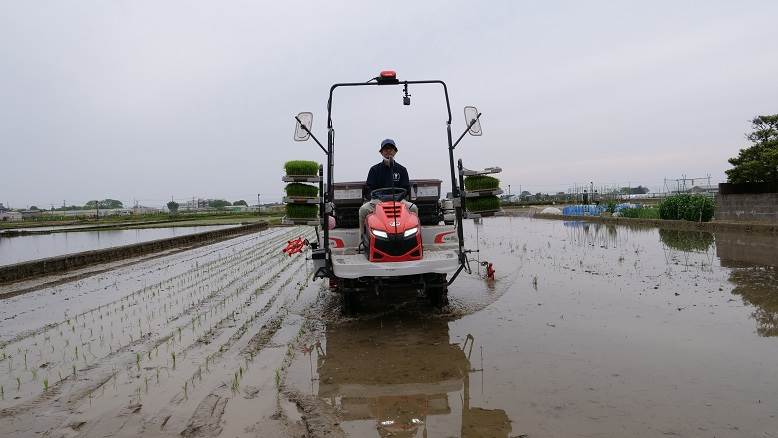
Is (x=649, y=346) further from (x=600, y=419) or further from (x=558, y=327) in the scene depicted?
(x=600, y=419)

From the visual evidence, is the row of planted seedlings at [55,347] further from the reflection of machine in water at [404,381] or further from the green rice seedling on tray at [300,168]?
the green rice seedling on tray at [300,168]

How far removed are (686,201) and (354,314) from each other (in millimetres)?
15483

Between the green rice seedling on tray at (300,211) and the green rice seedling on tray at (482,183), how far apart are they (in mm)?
1914

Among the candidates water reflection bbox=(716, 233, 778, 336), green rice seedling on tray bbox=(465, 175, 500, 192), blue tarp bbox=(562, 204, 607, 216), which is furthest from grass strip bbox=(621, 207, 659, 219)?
green rice seedling on tray bbox=(465, 175, 500, 192)

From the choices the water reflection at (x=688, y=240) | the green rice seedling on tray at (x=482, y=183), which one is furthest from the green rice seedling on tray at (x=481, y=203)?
the water reflection at (x=688, y=240)

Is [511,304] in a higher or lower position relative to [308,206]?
lower

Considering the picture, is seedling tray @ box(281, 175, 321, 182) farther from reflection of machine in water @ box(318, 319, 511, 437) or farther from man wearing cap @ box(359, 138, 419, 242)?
reflection of machine in water @ box(318, 319, 511, 437)

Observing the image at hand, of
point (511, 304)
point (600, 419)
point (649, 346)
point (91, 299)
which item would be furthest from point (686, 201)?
point (91, 299)

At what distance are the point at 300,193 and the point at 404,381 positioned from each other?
2832 millimetres

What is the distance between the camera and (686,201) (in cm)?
1666

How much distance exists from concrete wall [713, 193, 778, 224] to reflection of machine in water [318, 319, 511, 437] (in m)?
13.9

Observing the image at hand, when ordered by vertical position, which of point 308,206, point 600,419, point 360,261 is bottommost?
point 600,419

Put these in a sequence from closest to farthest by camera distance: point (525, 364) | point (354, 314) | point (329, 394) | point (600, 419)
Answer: point (600, 419) → point (329, 394) → point (525, 364) → point (354, 314)

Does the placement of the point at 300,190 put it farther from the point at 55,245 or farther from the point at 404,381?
the point at 55,245
